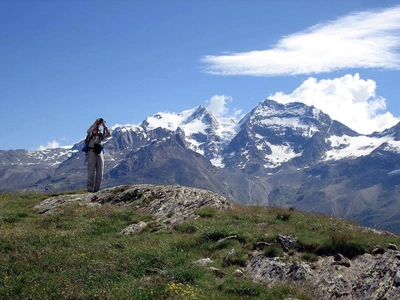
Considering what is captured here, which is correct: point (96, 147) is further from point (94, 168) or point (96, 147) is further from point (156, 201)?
point (156, 201)

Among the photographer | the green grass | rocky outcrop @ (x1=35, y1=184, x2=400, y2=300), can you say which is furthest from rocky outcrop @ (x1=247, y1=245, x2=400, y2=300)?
the photographer

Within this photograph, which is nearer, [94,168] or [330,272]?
[330,272]

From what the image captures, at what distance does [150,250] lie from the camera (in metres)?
16.1

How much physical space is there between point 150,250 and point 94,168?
15246 millimetres

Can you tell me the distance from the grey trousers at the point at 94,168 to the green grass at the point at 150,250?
702 centimetres

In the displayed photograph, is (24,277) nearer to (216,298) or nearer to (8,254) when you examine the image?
(8,254)

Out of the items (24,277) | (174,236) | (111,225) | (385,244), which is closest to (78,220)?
(111,225)

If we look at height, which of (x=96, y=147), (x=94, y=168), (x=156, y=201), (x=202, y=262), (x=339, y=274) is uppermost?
(x=96, y=147)

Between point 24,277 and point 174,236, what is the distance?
6.78 metres

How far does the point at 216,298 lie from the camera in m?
12.6

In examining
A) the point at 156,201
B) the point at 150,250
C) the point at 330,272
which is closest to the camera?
the point at 330,272

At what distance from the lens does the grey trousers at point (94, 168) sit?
98.3 ft

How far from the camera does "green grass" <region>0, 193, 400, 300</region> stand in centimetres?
1295

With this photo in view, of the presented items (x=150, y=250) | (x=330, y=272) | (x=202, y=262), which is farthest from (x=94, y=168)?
(x=330, y=272)
